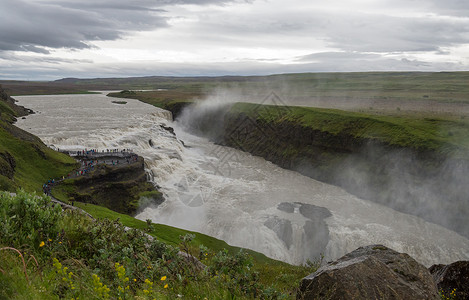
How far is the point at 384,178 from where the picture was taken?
45.8 meters

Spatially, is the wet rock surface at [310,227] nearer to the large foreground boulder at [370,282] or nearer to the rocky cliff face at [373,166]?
the rocky cliff face at [373,166]

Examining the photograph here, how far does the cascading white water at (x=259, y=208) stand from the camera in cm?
3119

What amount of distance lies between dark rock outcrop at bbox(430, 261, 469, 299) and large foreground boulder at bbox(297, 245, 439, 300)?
15.1 ft

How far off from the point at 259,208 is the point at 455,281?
87.6 feet

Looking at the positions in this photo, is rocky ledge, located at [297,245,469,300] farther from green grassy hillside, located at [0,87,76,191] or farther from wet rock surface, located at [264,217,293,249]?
green grassy hillside, located at [0,87,76,191]

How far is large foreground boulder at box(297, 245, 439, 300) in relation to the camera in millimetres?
7145

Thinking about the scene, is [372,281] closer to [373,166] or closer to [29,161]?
[29,161]

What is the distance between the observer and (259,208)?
124ft

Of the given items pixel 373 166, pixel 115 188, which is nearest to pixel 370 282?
pixel 115 188

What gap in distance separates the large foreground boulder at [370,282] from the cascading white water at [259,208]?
74.5 ft

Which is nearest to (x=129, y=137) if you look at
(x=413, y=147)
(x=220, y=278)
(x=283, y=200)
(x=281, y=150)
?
(x=281, y=150)

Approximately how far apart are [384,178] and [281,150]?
21107 mm

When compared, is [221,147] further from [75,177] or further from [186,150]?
[75,177]

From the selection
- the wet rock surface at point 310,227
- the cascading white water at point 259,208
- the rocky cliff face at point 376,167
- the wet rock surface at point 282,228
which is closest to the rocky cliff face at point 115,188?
the cascading white water at point 259,208
